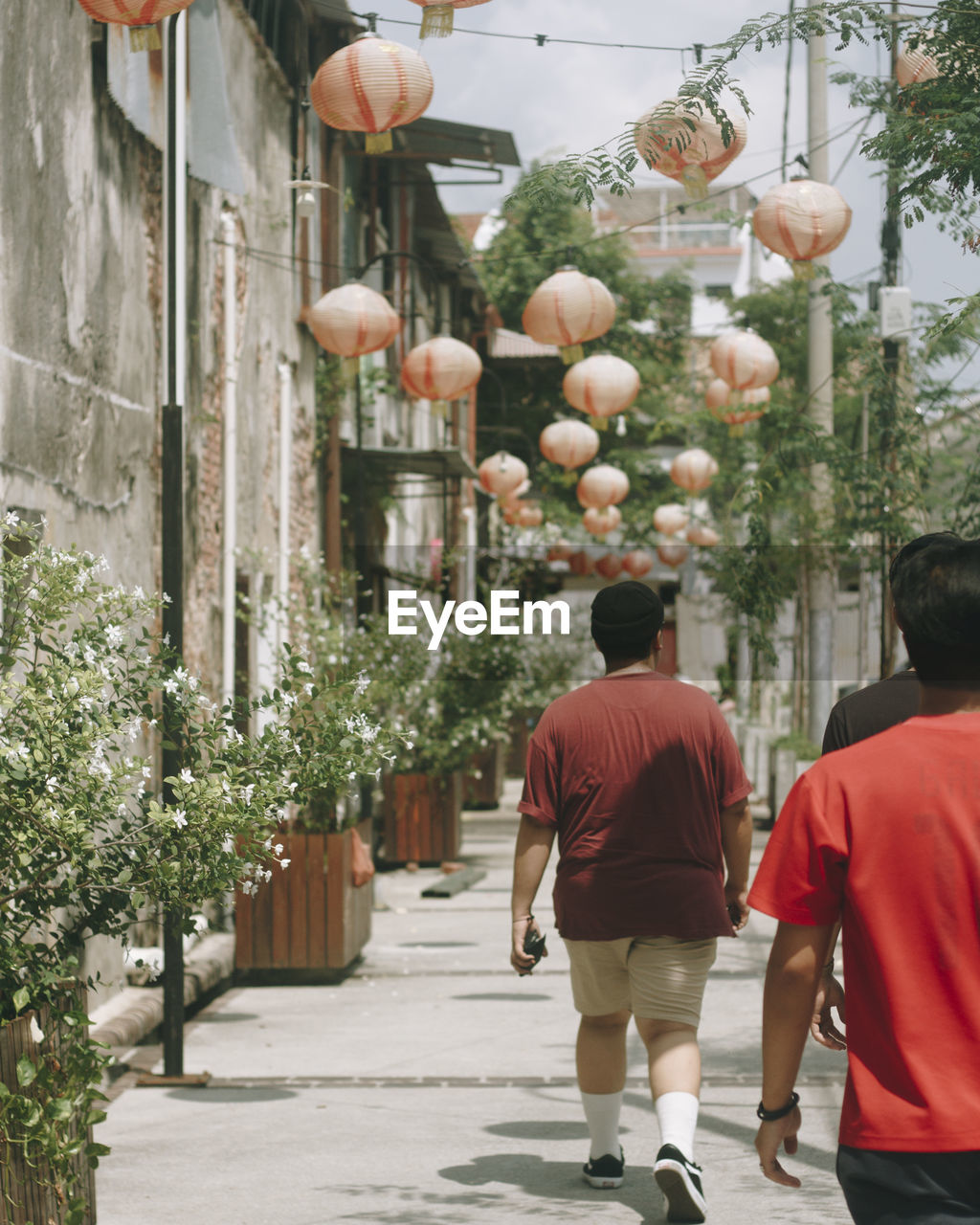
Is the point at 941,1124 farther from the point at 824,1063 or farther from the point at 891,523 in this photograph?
the point at 891,523

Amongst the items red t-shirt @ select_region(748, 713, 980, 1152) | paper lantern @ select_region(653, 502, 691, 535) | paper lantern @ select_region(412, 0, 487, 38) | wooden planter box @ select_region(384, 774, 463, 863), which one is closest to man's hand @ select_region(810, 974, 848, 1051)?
red t-shirt @ select_region(748, 713, 980, 1152)

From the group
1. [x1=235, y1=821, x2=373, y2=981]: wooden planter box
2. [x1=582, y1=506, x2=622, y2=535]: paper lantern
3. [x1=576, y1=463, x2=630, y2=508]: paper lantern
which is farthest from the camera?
[x1=582, y1=506, x2=622, y2=535]: paper lantern

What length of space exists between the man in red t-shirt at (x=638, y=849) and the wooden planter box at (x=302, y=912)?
443cm

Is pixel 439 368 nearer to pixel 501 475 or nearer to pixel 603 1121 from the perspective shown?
pixel 501 475

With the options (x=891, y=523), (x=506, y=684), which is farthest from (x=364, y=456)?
(x=891, y=523)

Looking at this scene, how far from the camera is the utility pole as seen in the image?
15945 millimetres

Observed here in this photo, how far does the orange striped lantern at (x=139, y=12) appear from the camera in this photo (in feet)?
19.2

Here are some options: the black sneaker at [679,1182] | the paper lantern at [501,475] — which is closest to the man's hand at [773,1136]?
the black sneaker at [679,1182]

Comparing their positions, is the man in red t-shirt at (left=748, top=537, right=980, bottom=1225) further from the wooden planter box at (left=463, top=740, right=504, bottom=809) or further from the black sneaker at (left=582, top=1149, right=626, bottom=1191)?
the wooden planter box at (left=463, top=740, right=504, bottom=809)

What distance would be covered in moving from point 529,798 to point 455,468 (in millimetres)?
12018

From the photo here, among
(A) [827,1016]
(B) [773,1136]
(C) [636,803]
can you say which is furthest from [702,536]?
(B) [773,1136]

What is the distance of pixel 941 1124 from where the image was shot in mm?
2506

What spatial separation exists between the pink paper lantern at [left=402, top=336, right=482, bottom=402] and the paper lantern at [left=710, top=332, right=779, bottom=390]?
71.8 inches

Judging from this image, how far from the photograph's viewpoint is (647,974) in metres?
5.08
